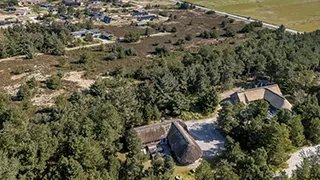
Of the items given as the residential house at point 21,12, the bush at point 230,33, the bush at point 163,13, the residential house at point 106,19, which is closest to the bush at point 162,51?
the bush at point 230,33

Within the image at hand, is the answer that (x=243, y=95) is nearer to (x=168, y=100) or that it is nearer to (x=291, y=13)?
(x=168, y=100)

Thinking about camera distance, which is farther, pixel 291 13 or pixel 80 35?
pixel 291 13

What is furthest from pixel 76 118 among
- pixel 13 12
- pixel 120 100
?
pixel 13 12

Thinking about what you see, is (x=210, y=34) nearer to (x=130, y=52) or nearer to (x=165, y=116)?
(x=130, y=52)

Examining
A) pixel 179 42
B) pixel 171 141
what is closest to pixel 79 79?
pixel 171 141

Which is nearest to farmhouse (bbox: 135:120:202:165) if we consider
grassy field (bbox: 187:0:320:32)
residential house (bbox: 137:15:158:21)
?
residential house (bbox: 137:15:158:21)

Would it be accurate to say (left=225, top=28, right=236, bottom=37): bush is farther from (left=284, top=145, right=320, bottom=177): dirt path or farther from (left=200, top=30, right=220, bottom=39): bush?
(left=284, top=145, right=320, bottom=177): dirt path
